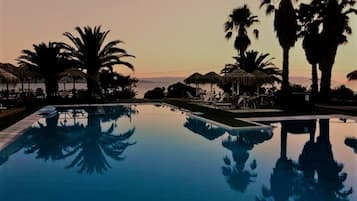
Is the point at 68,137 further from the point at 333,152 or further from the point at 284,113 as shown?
the point at 284,113

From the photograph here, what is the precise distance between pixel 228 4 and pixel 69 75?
1158 centimetres

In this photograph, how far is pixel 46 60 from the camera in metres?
24.1

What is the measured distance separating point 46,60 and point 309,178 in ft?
66.8

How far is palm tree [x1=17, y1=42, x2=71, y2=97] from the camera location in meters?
24.0

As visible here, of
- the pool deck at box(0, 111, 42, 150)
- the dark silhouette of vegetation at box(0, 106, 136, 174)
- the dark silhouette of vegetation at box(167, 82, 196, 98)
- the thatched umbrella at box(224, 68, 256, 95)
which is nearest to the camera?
the dark silhouette of vegetation at box(0, 106, 136, 174)

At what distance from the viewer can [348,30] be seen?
22.6m

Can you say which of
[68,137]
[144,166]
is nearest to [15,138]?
[68,137]

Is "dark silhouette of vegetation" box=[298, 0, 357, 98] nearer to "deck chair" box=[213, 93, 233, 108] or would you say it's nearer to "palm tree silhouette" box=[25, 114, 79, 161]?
"deck chair" box=[213, 93, 233, 108]

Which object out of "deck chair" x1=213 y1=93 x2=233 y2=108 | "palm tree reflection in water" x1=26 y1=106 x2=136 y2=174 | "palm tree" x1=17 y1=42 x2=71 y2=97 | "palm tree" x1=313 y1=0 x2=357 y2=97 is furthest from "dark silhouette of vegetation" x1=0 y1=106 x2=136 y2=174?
"palm tree" x1=313 y1=0 x2=357 y2=97

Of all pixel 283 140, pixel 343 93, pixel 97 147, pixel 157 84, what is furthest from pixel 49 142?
pixel 157 84

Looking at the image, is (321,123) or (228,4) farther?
(228,4)

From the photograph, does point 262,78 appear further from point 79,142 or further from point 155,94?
point 79,142

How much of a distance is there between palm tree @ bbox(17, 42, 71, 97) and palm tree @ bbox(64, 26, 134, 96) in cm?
87

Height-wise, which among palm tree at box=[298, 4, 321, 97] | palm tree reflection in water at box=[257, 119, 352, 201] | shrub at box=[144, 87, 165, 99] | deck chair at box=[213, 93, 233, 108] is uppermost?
palm tree at box=[298, 4, 321, 97]
